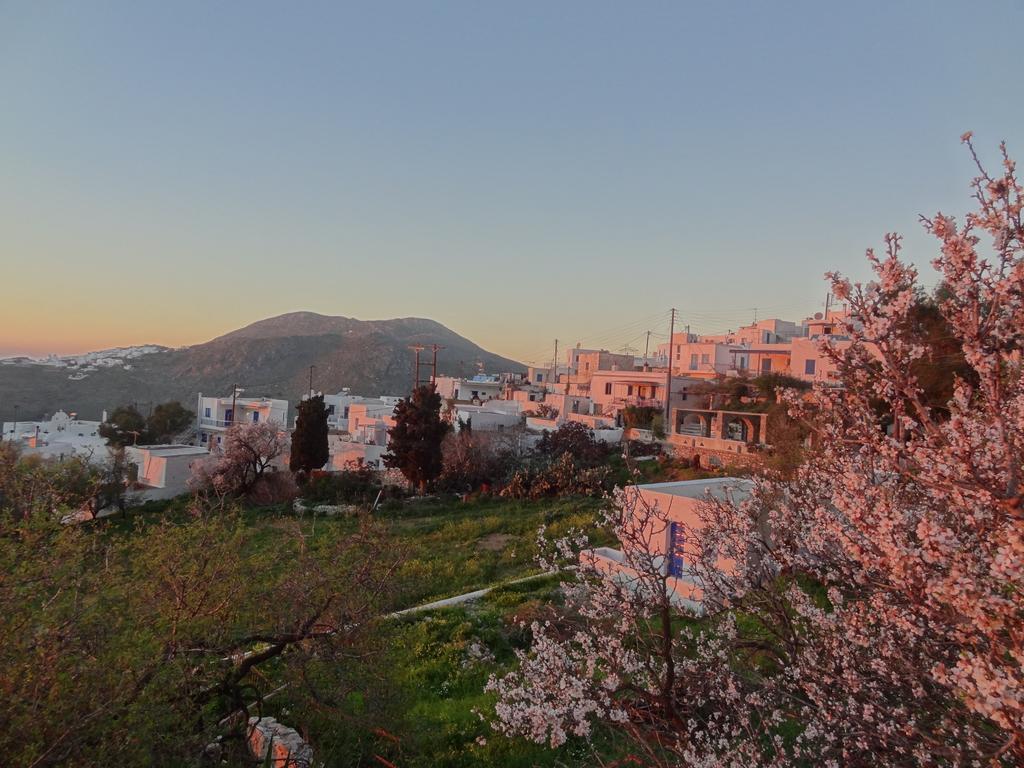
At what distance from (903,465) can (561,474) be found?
57.9 feet

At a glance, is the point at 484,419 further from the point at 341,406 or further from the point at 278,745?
the point at 278,745

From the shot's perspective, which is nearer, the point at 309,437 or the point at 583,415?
the point at 309,437

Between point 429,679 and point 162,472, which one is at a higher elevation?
point 429,679

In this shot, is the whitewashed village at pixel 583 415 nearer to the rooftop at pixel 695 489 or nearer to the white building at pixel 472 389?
the white building at pixel 472 389

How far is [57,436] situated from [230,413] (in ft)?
27.9

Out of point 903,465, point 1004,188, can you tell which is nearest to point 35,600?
point 903,465

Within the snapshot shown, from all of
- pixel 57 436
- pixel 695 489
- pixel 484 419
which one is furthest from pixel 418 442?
pixel 57 436

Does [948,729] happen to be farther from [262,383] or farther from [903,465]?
[262,383]

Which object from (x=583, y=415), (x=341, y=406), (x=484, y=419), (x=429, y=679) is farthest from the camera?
(x=341, y=406)

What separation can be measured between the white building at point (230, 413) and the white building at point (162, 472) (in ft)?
31.5

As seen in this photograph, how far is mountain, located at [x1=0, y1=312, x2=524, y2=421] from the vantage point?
5850cm

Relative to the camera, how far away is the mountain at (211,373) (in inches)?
2303

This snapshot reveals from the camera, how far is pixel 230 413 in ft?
123

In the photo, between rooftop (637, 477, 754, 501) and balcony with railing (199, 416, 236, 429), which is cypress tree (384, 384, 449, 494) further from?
balcony with railing (199, 416, 236, 429)
